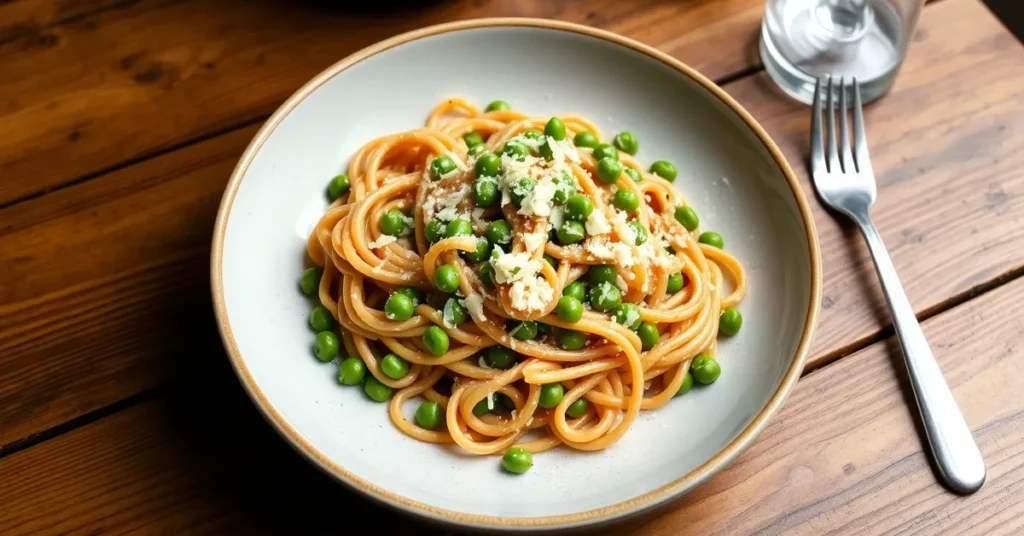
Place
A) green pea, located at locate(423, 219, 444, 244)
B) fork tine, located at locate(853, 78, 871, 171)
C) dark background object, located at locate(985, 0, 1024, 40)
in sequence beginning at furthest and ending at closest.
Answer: dark background object, located at locate(985, 0, 1024, 40), fork tine, located at locate(853, 78, 871, 171), green pea, located at locate(423, 219, 444, 244)

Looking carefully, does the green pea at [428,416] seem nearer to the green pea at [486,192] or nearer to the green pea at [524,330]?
the green pea at [524,330]

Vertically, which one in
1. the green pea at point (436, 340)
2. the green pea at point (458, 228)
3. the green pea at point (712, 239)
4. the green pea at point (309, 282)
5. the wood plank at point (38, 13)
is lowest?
the green pea at point (712, 239)

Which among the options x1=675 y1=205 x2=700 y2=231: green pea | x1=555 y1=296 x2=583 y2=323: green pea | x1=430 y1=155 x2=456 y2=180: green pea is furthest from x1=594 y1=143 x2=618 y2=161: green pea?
x1=555 y1=296 x2=583 y2=323: green pea

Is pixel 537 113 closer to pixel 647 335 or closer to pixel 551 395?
pixel 647 335

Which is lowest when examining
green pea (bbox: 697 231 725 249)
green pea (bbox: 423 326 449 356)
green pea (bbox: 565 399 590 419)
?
green pea (bbox: 565 399 590 419)

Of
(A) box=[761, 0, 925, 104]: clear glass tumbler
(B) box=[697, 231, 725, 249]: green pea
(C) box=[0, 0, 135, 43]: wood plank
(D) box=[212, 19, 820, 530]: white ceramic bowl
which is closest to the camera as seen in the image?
(D) box=[212, 19, 820, 530]: white ceramic bowl

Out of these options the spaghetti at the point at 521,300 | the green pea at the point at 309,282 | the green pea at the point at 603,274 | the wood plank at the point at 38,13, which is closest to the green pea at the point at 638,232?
the spaghetti at the point at 521,300

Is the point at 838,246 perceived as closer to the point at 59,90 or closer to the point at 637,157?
the point at 637,157

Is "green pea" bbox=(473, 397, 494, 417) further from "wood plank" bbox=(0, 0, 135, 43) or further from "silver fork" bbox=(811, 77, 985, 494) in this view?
"wood plank" bbox=(0, 0, 135, 43)
